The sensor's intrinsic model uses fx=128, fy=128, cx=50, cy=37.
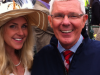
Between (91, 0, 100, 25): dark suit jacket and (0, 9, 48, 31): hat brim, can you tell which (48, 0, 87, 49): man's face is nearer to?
(0, 9, 48, 31): hat brim

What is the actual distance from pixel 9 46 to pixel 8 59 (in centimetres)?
18

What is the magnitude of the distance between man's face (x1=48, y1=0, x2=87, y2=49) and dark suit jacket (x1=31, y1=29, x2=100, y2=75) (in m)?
0.16

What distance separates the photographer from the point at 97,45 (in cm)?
141

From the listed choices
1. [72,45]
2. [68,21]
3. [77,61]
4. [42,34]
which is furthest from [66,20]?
[42,34]

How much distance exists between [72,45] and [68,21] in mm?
296

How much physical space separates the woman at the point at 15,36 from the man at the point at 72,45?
1.32 ft

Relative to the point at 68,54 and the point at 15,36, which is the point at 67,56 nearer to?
the point at 68,54

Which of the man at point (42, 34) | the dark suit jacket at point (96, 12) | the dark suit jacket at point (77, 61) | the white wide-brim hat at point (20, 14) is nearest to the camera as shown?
the dark suit jacket at point (77, 61)

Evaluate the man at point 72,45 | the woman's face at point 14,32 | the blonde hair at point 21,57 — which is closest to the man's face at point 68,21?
the man at point 72,45

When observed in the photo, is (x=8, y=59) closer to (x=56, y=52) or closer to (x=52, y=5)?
(x=56, y=52)

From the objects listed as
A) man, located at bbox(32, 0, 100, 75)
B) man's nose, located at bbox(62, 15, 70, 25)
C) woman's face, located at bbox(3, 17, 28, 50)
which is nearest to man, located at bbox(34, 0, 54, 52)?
woman's face, located at bbox(3, 17, 28, 50)

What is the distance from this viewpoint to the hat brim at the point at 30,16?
1430mm

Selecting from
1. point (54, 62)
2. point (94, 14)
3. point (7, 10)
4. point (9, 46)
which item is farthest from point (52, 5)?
point (94, 14)

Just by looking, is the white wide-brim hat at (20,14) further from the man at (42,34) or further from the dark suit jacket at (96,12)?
the dark suit jacket at (96,12)
